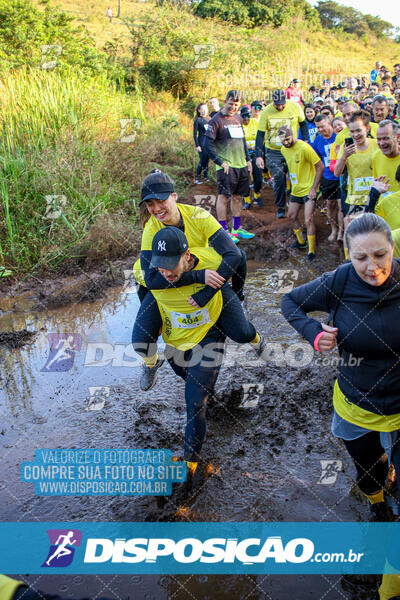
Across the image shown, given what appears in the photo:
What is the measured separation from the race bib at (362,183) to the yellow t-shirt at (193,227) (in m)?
3.56

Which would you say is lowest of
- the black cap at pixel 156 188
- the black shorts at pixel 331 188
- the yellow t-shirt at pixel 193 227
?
the black shorts at pixel 331 188

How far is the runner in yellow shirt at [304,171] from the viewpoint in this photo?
7512 mm

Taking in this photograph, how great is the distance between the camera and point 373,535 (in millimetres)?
3010

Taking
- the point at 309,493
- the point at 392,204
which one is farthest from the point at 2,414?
the point at 392,204

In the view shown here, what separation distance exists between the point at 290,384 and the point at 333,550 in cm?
199

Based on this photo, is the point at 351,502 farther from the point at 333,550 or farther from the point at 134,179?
the point at 134,179

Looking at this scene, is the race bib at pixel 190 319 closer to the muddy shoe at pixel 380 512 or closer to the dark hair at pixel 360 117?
the muddy shoe at pixel 380 512

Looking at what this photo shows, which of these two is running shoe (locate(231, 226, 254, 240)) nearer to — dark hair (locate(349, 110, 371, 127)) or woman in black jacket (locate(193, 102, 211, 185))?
dark hair (locate(349, 110, 371, 127))

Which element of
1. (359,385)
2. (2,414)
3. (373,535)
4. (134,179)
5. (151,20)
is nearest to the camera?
(359,385)

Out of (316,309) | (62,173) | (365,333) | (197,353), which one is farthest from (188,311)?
(62,173)

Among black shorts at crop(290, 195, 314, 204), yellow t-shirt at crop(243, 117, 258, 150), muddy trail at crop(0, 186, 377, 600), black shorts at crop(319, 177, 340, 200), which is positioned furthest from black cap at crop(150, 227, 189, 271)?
yellow t-shirt at crop(243, 117, 258, 150)

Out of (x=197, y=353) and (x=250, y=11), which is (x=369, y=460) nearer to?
(x=197, y=353)

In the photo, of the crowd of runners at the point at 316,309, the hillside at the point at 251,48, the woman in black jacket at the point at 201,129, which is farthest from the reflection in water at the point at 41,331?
the hillside at the point at 251,48

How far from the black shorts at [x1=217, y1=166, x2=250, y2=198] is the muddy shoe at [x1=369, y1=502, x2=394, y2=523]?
6.30 metres
